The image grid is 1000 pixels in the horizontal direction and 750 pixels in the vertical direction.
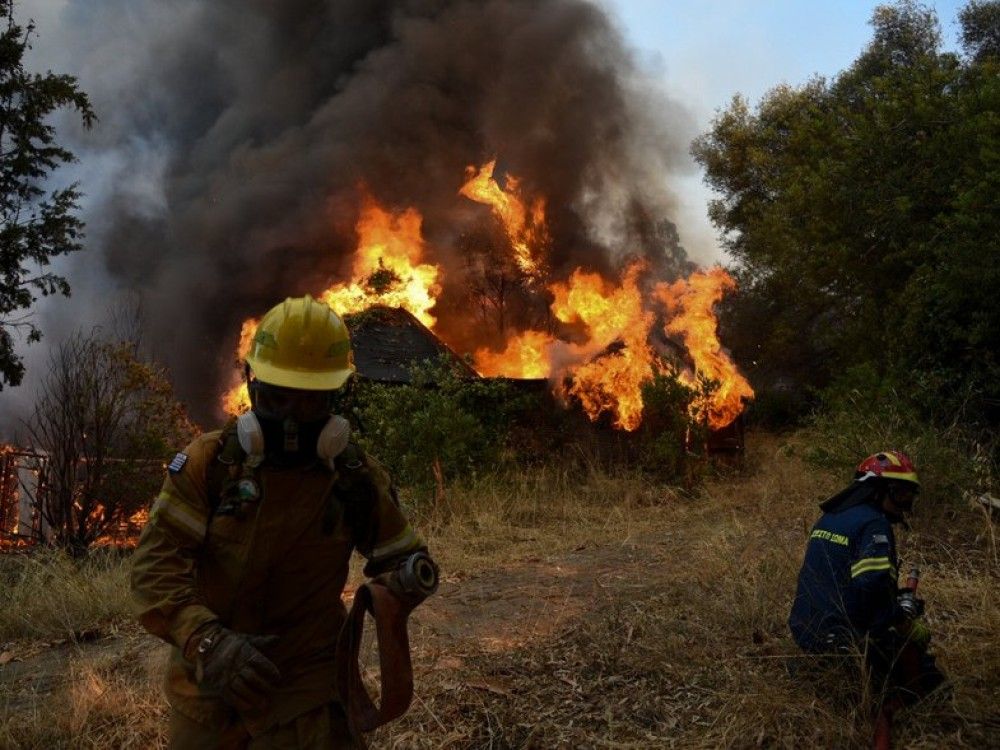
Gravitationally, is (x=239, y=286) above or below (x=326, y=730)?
above

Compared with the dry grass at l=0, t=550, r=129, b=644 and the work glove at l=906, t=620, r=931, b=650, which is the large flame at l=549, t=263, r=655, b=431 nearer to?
the dry grass at l=0, t=550, r=129, b=644

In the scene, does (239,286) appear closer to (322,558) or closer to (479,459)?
(479,459)

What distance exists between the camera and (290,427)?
237 cm

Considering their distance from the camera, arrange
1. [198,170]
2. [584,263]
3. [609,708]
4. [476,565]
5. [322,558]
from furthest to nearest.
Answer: [198,170], [584,263], [476,565], [609,708], [322,558]

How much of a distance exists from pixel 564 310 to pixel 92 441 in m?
9.92

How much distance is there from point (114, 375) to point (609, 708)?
7416 millimetres

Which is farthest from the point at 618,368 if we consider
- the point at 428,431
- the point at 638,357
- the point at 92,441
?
the point at 92,441

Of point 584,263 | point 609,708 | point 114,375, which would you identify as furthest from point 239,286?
point 609,708

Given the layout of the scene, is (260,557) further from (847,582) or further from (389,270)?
(389,270)

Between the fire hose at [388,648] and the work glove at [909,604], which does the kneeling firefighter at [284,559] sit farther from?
the work glove at [909,604]

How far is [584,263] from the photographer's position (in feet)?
57.8

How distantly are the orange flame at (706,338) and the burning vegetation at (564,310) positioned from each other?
0.06ft

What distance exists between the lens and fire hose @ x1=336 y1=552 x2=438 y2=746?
94.9 inches

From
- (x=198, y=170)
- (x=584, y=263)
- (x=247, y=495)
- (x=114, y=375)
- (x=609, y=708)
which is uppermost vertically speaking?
(x=198, y=170)
